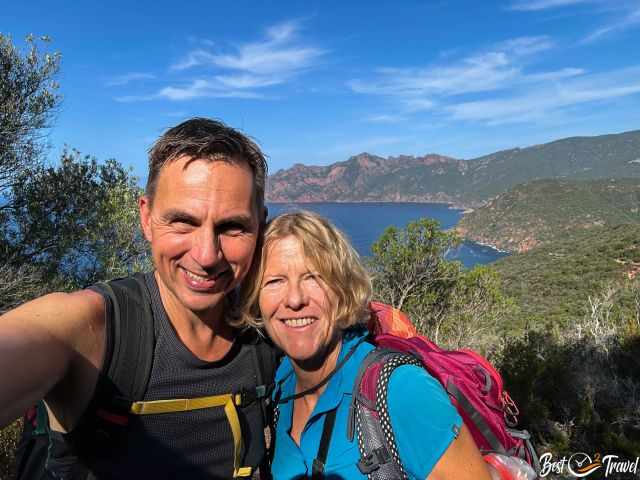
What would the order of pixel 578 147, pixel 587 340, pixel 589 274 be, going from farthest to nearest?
pixel 578 147 < pixel 589 274 < pixel 587 340

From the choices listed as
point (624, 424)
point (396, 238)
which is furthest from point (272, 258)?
point (396, 238)

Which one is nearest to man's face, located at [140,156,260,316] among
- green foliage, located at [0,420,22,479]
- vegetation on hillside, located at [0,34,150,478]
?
green foliage, located at [0,420,22,479]

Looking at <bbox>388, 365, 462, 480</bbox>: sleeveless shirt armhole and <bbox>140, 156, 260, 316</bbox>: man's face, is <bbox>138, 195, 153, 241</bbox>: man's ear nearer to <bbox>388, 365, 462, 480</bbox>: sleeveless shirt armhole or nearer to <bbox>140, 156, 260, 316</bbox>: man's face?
<bbox>140, 156, 260, 316</bbox>: man's face

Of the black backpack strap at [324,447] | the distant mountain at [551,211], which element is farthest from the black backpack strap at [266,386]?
the distant mountain at [551,211]

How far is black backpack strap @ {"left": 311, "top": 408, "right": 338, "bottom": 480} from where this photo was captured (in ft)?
4.91

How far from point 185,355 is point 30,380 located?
1.62 ft

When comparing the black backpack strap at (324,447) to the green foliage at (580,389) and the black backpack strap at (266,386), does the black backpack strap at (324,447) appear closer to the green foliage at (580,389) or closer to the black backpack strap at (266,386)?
the black backpack strap at (266,386)

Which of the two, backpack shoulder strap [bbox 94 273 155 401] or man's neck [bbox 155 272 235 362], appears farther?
man's neck [bbox 155 272 235 362]

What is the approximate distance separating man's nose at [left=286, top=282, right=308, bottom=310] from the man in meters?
0.26

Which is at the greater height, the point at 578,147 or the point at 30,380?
the point at 578,147

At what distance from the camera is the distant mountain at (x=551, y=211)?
200 feet

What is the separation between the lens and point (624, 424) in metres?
4.44

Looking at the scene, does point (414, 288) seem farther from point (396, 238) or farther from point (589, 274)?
point (589, 274)

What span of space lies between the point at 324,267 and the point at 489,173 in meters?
179
